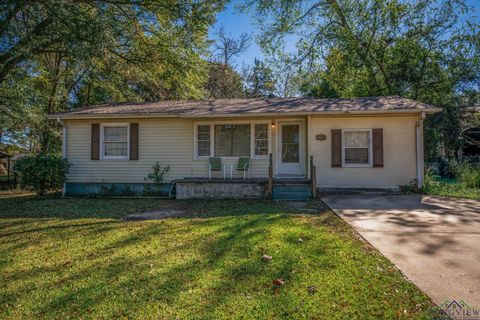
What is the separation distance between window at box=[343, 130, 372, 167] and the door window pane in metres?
1.67

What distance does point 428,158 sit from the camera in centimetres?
1838

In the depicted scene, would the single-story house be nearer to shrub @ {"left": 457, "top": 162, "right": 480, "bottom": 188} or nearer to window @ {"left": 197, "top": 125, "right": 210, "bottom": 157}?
window @ {"left": 197, "top": 125, "right": 210, "bottom": 157}

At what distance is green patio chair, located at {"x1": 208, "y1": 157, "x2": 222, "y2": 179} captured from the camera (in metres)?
10.3

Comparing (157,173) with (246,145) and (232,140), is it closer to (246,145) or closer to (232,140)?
(232,140)

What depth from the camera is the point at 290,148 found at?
10516mm

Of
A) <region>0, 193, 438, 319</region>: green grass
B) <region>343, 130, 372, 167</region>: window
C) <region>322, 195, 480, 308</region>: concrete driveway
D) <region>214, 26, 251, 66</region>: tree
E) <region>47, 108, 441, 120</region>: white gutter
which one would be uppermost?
<region>214, 26, 251, 66</region>: tree

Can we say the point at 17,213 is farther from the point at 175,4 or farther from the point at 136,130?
the point at 175,4

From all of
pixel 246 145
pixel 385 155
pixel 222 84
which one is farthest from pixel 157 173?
pixel 222 84

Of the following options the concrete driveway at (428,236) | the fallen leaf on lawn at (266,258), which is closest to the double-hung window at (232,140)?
the concrete driveway at (428,236)

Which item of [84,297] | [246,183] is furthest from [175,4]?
[84,297]

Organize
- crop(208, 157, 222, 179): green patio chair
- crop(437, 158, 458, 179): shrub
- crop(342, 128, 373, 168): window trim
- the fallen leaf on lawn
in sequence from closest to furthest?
the fallen leaf on lawn < crop(342, 128, 373, 168): window trim < crop(208, 157, 222, 179): green patio chair < crop(437, 158, 458, 179): shrub

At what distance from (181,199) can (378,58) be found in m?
15.0

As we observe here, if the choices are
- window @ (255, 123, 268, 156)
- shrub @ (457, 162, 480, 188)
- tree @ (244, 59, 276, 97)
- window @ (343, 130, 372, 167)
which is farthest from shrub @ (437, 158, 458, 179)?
tree @ (244, 59, 276, 97)

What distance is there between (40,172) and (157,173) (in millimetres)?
3905
